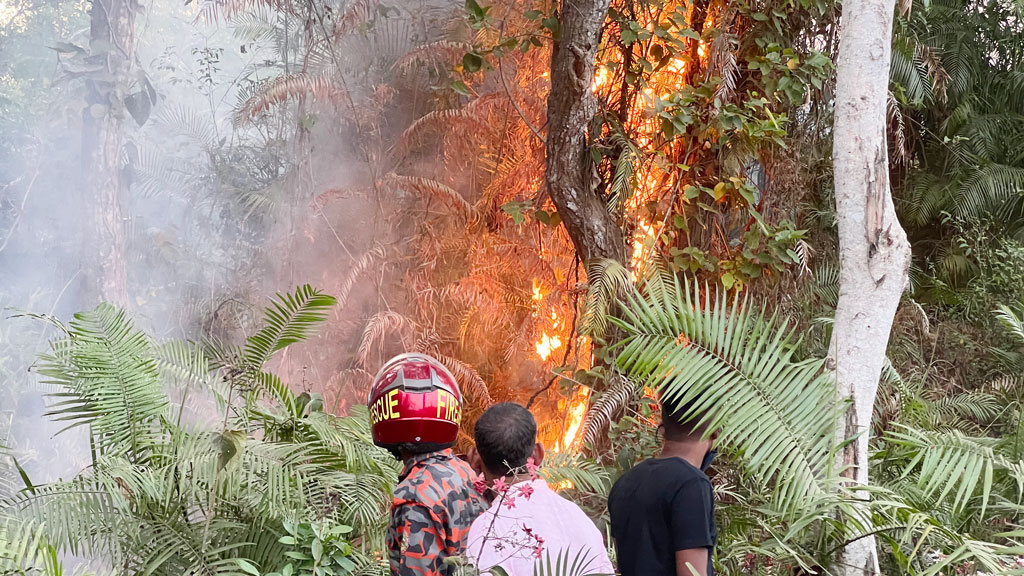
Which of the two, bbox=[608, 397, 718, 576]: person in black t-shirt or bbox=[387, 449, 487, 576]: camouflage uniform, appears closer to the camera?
bbox=[608, 397, 718, 576]: person in black t-shirt

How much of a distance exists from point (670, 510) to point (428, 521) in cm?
57

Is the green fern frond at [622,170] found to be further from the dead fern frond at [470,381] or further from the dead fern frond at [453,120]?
the dead fern frond at [470,381]

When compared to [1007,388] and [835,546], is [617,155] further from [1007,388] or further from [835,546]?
[1007,388]

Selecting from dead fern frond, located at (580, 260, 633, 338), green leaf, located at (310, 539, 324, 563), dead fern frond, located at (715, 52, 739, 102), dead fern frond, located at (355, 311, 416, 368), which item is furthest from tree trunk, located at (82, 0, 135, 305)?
dead fern frond, located at (715, 52, 739, 102)

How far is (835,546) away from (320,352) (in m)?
3.54

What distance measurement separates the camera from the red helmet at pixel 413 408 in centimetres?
214

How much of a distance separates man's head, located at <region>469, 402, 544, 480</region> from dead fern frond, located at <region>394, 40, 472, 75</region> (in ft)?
12.0

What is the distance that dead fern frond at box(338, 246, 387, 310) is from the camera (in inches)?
210

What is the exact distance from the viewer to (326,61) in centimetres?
534

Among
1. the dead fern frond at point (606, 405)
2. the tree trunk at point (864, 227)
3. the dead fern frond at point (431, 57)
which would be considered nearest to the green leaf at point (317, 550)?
the tree trunk at point (864, 227)

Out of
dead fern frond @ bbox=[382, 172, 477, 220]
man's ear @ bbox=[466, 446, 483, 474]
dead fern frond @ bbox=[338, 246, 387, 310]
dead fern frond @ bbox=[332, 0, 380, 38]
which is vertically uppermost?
dead fern frond @ bbox=[332, 0, 380, 38]

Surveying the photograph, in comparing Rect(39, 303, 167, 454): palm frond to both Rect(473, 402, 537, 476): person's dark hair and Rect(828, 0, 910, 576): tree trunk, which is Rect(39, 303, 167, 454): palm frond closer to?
Rect(473, 402, 537, 476): person's dark hair

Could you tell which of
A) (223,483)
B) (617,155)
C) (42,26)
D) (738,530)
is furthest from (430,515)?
(42,26)

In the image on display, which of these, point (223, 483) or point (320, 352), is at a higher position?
A: point (320, 352)
